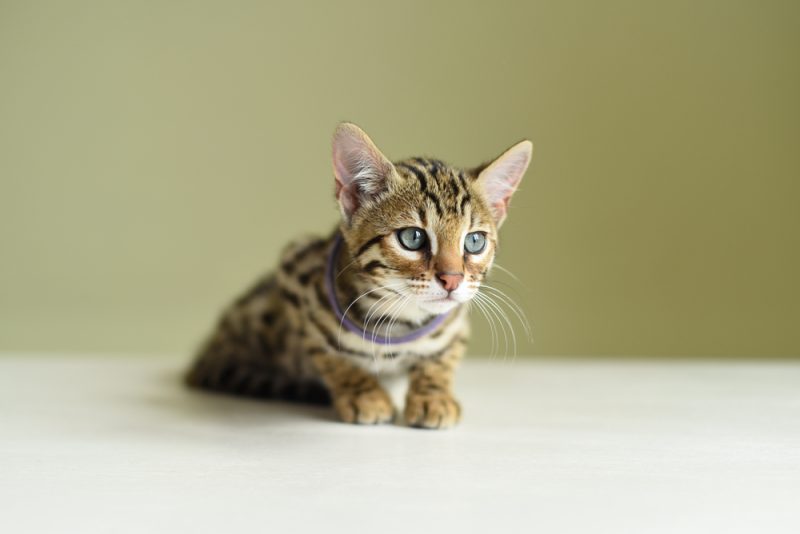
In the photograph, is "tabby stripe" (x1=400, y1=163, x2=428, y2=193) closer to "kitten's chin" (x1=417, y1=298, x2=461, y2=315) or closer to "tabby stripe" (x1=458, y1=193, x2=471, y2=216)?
"tabby stripe" (x1=458, y1=193, x2=471, y2=216)

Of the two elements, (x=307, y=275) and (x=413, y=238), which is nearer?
(x=413, y=238)

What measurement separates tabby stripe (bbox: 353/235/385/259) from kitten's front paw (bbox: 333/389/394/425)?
Result: 28 cm

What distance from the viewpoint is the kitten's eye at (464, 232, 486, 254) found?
1338mm

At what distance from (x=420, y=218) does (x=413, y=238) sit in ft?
0.12

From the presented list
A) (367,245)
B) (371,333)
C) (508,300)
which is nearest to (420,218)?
(367,245)

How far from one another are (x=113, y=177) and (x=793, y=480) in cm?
218

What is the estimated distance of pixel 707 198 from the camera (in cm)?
254

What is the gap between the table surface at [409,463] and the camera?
0.94m

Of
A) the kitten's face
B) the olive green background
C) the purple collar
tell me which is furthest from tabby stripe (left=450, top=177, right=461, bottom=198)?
the olive green background

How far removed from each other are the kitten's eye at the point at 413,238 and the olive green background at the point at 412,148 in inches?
43.6

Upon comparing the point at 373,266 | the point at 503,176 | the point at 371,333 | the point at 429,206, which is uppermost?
the point at 503,176

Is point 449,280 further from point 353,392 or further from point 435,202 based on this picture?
point 353,392

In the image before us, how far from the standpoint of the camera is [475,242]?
1.35 m

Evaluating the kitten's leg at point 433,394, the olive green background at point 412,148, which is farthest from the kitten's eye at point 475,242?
the olive green background at point 412,148
